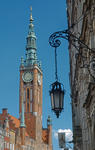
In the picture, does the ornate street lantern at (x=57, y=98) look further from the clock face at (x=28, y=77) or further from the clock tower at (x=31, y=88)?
the clock face at (x=28, y=77)

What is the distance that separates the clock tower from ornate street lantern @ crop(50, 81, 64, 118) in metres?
70.4

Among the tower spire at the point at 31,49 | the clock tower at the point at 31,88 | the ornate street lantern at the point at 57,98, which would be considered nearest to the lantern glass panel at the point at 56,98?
the ornate street lantern at the point at 57,98

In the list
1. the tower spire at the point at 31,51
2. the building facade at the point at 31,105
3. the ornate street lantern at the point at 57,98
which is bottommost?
the ornate street lantern at the point at 57,98

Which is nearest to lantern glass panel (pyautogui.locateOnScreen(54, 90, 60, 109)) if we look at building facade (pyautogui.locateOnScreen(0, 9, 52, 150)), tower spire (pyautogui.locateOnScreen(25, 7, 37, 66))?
building facade (pyautogui.locateOnScreen(0, 9, 52, 150))

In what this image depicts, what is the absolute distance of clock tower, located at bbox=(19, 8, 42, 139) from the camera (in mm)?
77688

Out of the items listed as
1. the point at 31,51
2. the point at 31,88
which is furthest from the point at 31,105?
the point at 31,51

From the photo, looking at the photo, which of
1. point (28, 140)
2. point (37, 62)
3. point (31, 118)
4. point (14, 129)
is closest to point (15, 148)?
point (14, 129)

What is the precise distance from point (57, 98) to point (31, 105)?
71941 millimetres

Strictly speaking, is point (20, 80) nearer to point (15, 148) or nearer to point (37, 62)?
point (37, 62)

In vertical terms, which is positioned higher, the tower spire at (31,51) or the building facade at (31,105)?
the tower spire at (31,51)

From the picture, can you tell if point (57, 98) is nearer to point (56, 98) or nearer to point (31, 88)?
point (56, 98)

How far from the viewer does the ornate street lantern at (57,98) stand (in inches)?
277

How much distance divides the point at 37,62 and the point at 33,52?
2819 millimetres

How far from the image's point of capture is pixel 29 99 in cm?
7950
